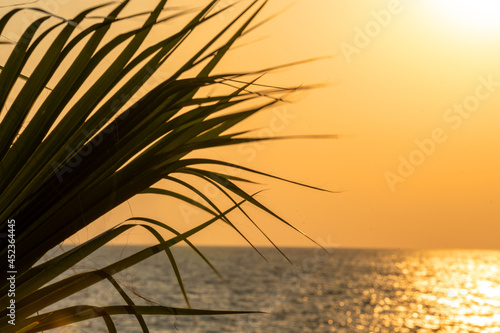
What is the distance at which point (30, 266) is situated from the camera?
1.28 metres

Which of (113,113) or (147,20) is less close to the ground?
(147,20)

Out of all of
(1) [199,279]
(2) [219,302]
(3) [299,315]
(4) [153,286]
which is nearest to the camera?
(3) [299,315]

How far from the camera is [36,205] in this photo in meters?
1.26

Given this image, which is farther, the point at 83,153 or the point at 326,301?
the point at 326,301

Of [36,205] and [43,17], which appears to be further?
[36,205]

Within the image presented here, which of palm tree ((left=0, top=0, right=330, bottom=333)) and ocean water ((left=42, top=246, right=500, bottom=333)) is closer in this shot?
palm tree ((left=0, top=0, right=330, bottom=333))

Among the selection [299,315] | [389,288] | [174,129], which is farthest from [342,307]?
[174,129]

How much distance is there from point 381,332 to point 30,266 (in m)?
36.2

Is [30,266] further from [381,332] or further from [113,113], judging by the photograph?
[381,332]

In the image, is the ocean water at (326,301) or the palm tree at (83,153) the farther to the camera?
the ocean water at (326,301)

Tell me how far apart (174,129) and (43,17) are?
339 millimetres

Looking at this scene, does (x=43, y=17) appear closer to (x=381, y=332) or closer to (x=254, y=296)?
(x=381, y=332)

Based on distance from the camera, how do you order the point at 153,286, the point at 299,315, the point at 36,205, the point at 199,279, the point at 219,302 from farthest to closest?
the point at 199,279 < the point at 153,286 < the point at 219,302 < the point at 299,315 < the point at 36,205

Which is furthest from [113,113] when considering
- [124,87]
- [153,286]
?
[153,286]
